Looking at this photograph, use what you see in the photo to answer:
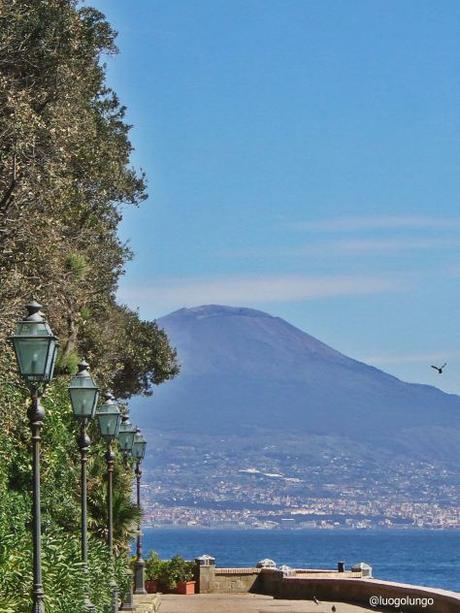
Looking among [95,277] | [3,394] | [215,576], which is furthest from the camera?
[215,576]

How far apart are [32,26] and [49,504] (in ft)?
31.2

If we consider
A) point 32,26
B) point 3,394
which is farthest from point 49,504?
point 32,26

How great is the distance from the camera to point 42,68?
101 feet

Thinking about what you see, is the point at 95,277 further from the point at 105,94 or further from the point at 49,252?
the point at 49,252

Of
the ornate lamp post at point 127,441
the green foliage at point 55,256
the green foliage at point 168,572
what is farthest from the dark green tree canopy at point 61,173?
the green foliage at point 168,572

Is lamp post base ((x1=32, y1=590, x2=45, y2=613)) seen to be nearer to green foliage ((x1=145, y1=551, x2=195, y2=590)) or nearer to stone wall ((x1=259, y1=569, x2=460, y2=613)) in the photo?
stone wall ((x1=259, y1=569, x2=460, y2=613))

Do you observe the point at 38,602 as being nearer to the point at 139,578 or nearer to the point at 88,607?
the point at 88,607

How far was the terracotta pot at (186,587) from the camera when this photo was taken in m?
46.4

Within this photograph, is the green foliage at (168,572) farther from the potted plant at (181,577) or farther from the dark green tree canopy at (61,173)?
the dark green tree canopy at (61,173)

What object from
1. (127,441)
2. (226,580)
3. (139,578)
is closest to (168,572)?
(226,580)

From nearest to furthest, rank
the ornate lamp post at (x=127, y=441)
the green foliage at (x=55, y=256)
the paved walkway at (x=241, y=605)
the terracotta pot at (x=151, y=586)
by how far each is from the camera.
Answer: the green foliage at (x=55, y=256) → the ornate lamp post at (x=127, y=441) → the paved walkway at (x=241, y=605) → the terracotta pot at (x=151, y=586)

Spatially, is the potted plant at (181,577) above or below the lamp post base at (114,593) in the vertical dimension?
above

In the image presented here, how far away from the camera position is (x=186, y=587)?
152 feet

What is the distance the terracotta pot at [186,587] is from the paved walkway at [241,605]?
193 centimetres
